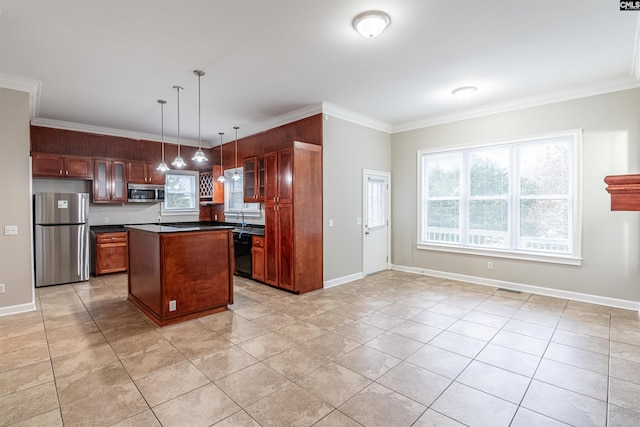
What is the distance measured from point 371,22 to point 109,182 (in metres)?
6.14

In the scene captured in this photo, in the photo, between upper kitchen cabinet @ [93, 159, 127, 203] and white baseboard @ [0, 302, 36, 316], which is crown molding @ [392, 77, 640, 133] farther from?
white baseboard @ [0, 302, 36, 316]

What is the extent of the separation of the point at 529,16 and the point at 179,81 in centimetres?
397

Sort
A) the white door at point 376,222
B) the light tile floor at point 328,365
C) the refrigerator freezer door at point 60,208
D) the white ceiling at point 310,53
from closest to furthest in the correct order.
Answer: the light tile floor at point 328,365
the white ceiling at point 310,53
the refrigerator freezer door at point 60,208
the white door at point 376,222

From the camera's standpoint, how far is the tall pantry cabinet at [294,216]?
4879 mm

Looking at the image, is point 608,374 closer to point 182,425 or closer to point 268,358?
point 268,358

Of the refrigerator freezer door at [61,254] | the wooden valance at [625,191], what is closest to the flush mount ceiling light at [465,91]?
the wooden valance at [625,191]

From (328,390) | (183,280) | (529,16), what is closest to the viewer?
(328,390)

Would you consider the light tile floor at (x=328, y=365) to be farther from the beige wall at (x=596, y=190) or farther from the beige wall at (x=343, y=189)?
the beige wall at (x=343, y=189)

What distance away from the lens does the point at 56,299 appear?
15.3ft

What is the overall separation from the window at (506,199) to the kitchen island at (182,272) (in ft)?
12.7

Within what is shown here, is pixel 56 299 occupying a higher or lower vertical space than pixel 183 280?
lower

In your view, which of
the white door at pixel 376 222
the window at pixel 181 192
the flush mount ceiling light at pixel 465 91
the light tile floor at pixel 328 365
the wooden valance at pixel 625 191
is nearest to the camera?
the wooden valance at pixel 625 191

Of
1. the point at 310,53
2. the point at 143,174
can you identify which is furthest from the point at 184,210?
the point at 310,53

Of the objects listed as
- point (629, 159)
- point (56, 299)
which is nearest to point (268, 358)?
point (56, 299)
